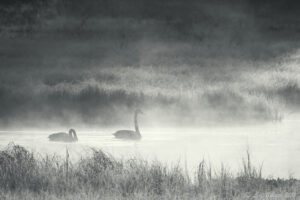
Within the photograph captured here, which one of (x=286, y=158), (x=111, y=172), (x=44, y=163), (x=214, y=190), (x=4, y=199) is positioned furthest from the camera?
(x=286, y=158)

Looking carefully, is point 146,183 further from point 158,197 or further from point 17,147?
point 17,147

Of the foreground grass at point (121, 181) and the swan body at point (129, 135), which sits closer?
the foreground grass at point (121, 181)

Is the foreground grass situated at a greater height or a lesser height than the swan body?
lesser

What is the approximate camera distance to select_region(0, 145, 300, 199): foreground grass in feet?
57.4

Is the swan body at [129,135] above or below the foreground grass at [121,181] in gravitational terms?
above

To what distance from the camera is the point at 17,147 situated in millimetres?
22172

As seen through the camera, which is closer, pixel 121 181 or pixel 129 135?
pixel 121 181

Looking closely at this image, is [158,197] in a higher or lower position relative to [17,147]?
lower

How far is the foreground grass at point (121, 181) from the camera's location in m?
17.5

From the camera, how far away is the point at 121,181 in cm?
1895

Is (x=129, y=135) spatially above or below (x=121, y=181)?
above

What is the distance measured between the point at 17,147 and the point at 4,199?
18.7 feet

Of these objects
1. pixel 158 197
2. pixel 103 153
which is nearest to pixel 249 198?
pixel 158 197

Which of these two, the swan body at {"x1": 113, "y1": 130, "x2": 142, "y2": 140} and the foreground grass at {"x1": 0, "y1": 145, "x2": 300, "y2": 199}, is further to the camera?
the swan body at {"x1": 113, "y1": 130, "x2": 142, "y2": 140}
